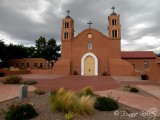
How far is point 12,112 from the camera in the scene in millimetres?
6164

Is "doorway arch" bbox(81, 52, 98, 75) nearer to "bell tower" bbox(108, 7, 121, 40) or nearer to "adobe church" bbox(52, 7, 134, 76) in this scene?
"adobe church" bbox(52, 7, 134, 76)

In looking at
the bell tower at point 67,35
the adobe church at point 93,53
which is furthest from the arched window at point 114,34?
the bell tower at point 67,35

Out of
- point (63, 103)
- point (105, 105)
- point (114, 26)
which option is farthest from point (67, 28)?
point (63, 103)

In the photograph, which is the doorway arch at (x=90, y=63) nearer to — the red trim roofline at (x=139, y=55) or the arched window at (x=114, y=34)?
the arched window at (x=114, y=34)

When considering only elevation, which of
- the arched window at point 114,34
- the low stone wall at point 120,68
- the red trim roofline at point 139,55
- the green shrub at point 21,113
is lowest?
the green shrub at point 21,113

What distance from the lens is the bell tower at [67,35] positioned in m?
35.4

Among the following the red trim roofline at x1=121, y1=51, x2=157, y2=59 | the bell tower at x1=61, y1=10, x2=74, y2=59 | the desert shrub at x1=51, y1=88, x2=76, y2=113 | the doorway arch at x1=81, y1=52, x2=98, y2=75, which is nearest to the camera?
the desert shrub at x1=51, y1=88, x2=76, y2=113

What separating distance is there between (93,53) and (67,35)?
22.1 feet

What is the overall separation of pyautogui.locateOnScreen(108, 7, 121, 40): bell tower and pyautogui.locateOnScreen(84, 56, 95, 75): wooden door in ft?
19.1

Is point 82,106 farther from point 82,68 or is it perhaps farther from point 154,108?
point 82,68

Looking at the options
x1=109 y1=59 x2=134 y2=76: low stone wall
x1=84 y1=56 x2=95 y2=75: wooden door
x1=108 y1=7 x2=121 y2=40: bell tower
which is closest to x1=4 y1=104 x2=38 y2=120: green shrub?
x1=109 y1=59 x2=134 y2=76: low stone wall

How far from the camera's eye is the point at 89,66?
113 feet

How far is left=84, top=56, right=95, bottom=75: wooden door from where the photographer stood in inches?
1352

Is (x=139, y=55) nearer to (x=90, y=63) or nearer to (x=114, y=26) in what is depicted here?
(x=114, y=26)
